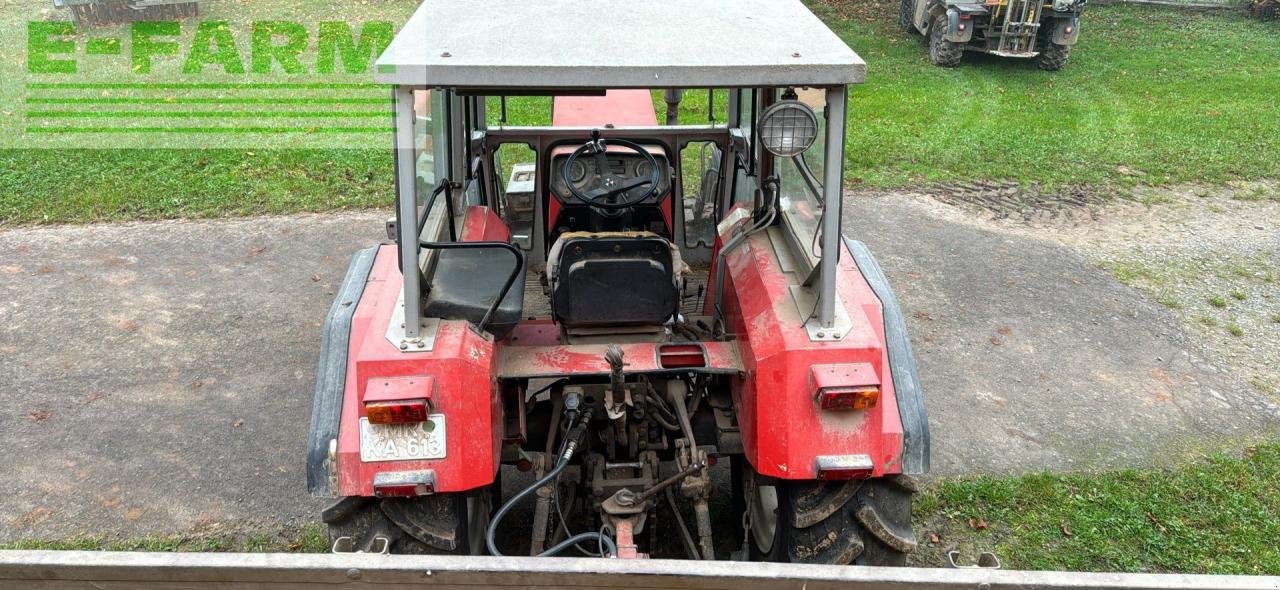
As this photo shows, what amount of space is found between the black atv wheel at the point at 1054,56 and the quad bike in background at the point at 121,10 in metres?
13.2

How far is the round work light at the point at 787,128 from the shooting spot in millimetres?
2801

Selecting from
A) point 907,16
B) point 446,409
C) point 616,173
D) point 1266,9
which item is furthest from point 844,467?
point 1266,9

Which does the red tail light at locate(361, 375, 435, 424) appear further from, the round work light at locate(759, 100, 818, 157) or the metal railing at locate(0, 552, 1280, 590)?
the round work light at locate(759, 100, 818, 157)

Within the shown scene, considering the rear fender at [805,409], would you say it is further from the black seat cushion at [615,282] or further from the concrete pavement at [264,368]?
the concrete pavement at [264,368]

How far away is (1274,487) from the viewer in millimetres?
4262

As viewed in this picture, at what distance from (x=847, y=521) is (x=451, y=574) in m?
1.41

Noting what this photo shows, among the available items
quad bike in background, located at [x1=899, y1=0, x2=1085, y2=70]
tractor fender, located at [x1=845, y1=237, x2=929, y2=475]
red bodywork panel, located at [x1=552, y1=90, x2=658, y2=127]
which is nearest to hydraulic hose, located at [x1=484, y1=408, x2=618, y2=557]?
tractor fender, located at [x1=845, y1=237, x2=929, y2=475]

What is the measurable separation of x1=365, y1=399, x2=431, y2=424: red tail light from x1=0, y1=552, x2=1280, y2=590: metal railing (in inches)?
23.3

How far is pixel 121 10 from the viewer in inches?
575

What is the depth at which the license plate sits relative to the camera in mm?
2740

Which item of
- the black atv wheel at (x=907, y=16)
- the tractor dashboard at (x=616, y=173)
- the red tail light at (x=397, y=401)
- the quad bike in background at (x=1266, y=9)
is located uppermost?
the quad bike in background at (x=1266, y=9)

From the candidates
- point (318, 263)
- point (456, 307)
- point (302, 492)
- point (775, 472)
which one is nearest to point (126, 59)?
point (318, 263)

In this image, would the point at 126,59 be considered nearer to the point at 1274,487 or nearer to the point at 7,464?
the point at 7,464

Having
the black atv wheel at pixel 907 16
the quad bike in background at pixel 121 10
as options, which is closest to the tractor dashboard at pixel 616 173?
the black atv wheel at pixel 907 16
